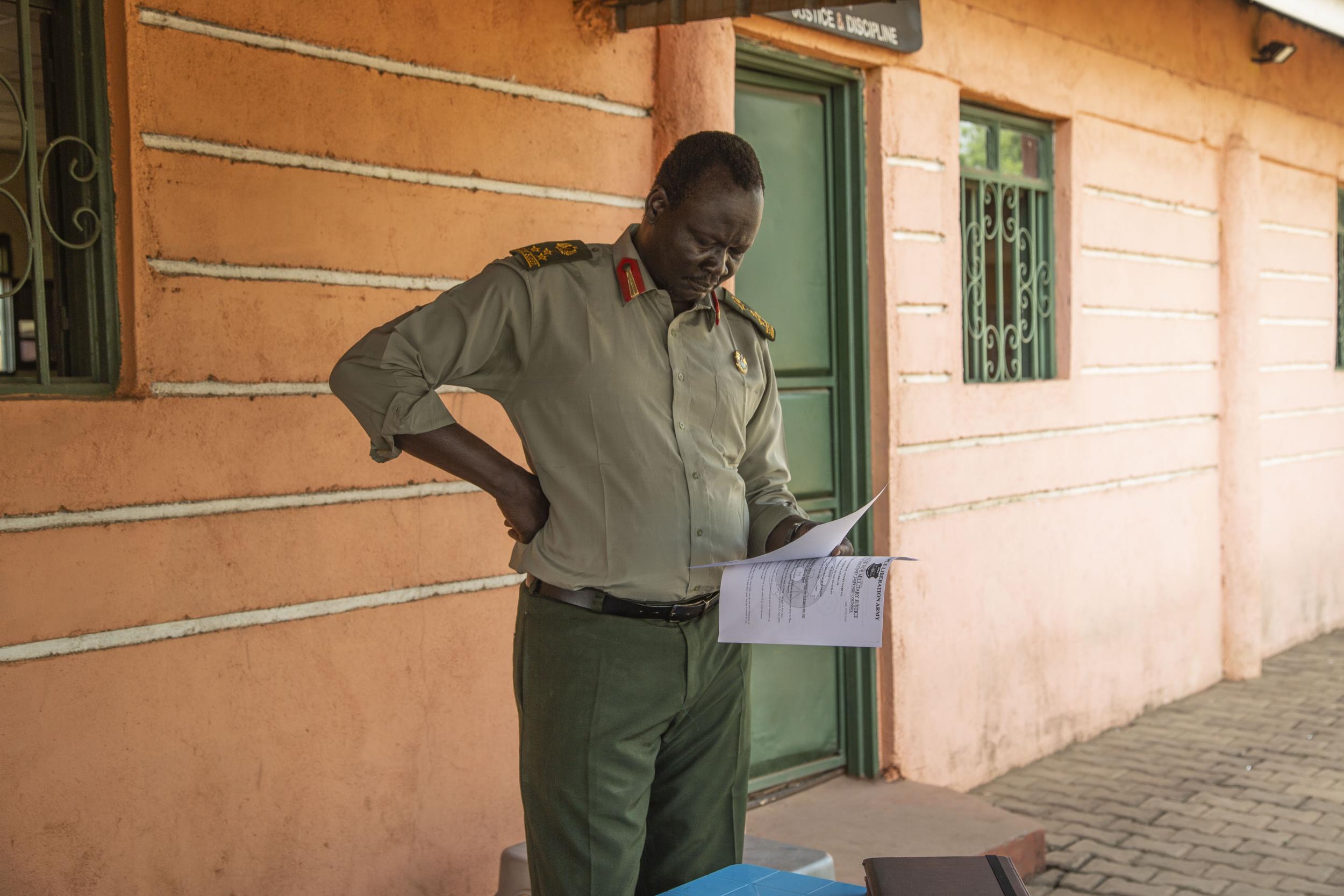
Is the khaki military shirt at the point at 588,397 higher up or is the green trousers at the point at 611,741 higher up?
the khaki military shirt at the point at 588,397

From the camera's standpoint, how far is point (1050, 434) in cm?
604

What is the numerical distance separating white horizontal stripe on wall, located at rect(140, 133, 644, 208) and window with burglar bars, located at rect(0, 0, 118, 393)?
18cm

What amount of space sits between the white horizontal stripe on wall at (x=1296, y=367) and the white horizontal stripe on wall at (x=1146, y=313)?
35.2 inches

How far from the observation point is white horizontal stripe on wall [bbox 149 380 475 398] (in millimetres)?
3062

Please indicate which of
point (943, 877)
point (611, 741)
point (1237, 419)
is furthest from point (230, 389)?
point (1237, 419)

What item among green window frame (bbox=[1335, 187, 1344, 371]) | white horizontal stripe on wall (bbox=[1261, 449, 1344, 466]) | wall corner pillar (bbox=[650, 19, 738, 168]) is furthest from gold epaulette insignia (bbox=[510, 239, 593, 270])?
green window frame (bbox=[1335, 187, 1344, 371])

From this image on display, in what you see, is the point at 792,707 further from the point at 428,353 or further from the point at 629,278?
the point at 428,353

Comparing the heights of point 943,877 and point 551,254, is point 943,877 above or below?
below

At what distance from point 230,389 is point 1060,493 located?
4.20 m

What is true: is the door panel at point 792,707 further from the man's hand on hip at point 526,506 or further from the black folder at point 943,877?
the black folder at point 943,877

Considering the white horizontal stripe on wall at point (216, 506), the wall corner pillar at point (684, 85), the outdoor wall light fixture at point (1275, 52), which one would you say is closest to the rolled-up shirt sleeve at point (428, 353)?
the white horizontal stripe on wall at point (216, 506)

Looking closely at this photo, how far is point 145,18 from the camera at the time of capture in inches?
119

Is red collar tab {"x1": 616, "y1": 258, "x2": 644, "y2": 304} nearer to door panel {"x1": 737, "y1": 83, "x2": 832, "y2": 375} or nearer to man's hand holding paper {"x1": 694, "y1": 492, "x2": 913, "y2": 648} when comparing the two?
man's hand holding paper {"x1": 694, "y1": 492, "x2": 913, "y2": 648}

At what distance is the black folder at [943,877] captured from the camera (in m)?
1.65
